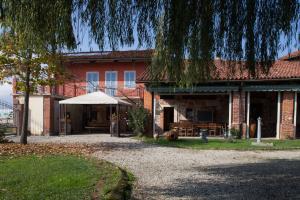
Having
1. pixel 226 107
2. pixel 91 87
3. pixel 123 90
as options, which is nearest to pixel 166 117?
pixel 226 107

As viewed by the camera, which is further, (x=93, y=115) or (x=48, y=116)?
(x=93, y=115)

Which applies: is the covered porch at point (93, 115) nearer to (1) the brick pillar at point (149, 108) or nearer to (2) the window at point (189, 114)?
(1) the brick pillar at point (149, 108)

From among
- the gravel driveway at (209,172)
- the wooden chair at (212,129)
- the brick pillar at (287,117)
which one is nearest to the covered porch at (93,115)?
the wooden chair at (212,129)

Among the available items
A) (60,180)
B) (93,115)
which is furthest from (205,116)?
(60,180)

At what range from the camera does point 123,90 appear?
29.7m

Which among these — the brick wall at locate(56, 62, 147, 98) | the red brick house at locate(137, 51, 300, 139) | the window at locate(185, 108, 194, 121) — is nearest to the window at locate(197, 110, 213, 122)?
the red brick house at locate(137, 51, 300, 139)

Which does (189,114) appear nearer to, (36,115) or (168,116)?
(168,116)

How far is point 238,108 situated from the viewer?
873 inches

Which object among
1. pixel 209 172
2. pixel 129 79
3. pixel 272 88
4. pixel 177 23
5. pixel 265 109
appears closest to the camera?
pixel 177 23

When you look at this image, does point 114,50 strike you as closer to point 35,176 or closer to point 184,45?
point 184,45

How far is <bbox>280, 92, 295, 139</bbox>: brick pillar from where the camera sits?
2129cm

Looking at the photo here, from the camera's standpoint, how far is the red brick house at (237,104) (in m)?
21.5

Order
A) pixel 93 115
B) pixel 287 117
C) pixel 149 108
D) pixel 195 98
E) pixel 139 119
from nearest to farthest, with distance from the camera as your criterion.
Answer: pixel 287 117 → pixel 139 119 → pixel 149 108 → pixel 195 98 → pixel 93 115

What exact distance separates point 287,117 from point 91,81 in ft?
50.1
